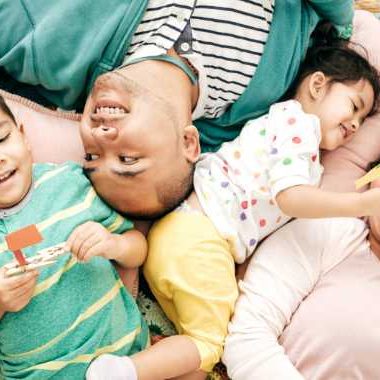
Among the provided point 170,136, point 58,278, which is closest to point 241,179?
point 170,136

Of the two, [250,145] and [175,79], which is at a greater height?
[175,79]

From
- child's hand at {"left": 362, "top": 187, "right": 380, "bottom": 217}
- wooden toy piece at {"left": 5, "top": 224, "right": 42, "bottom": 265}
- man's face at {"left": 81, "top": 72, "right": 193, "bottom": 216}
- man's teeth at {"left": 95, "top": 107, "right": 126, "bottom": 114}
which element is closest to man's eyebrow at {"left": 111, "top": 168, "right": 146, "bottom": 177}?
man's face at {"left": 81, "top": 72, "right": 193, "bottom": 216}

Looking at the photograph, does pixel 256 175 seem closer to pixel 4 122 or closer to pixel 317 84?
pixel 317 84

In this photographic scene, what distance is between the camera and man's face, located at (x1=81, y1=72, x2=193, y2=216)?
1.12 meters

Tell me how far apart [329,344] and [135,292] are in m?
0.38

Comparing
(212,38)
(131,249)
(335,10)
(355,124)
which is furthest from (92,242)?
(335,10)

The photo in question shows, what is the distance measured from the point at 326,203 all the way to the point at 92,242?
16.5 inches

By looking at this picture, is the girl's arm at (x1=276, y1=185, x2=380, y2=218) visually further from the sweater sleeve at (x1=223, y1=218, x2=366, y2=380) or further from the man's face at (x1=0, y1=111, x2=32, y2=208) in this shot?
the man's face at (x1=0, y1=111, x2=32, y2=208)

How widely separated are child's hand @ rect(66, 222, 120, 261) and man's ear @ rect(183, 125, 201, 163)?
217mm

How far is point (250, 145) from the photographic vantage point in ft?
4.09

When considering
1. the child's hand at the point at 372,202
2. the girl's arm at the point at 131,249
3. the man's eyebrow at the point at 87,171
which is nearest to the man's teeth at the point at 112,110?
the man's eyebrow at the point at 87,171

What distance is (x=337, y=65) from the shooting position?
4.29 feet

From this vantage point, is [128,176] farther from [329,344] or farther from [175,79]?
[329,344]

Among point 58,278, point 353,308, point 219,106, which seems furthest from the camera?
point 219,106
